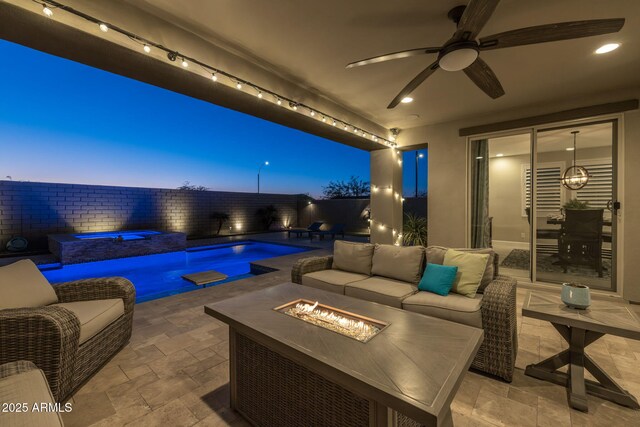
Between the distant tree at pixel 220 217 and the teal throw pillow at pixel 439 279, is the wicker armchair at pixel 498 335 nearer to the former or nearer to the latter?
the teal throw pillow at pixel 439 279

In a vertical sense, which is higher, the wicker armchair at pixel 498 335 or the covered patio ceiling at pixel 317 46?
the covered patio ceiling at pixel 317 46

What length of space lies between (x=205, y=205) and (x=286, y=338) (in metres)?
9.87

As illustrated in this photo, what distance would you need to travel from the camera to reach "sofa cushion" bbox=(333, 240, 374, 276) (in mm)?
3164

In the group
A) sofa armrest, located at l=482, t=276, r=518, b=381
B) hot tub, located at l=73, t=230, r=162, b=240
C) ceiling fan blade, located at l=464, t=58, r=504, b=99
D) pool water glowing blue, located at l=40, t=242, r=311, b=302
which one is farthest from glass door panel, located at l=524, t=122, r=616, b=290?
hot tub, located at l=73, t=230, r=162, b=240

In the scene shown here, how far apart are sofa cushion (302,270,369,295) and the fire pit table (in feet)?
2.86

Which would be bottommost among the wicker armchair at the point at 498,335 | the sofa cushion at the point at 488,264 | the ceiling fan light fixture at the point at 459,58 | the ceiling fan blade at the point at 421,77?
the wicker armchair at the point at 498,335

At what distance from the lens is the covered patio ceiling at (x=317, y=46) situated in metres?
2.05

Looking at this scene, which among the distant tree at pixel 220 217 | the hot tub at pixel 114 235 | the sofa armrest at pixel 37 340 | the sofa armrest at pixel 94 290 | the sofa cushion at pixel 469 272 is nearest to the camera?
the sofa armrest at pixel 37 340

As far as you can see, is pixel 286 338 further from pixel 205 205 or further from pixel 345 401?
pixel 205 205

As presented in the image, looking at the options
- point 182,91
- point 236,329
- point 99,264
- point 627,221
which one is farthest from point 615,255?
point 99,264

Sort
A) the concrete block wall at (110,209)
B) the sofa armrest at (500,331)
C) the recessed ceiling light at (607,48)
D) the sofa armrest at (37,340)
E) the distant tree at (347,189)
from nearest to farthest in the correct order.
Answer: the sofa armrest at (37,340) < the sofa armrest at (500,331) < the recessed ceiling light at (607,48) < the concrete block wall at (110,209) < the distant tree at (347,189)

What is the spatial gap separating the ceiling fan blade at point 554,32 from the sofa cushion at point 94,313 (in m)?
3.37

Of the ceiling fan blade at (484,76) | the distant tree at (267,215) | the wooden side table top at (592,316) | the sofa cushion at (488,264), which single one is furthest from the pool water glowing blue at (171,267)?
the ceiling fan blade at (484,76)

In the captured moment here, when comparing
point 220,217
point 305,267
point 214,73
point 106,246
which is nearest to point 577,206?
point 305,267
